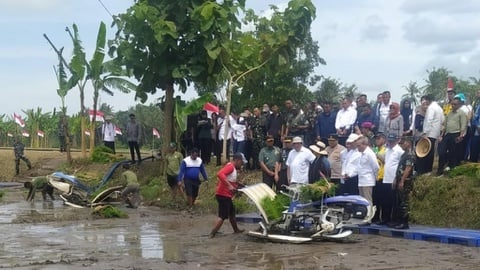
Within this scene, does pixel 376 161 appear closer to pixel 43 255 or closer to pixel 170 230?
pixel 170 230

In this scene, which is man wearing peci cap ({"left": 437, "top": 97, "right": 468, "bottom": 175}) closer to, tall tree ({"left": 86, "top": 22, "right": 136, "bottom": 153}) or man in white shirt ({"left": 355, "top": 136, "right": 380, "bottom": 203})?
man in white shirt ({"left": 355, "top": 136, "right": 380, "bottom": 203})

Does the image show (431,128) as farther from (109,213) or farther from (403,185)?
(109,213)

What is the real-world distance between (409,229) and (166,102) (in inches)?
481

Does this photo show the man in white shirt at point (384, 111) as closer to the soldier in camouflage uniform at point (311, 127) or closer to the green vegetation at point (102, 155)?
the soldier in camouflage uniform at point (311, 127)

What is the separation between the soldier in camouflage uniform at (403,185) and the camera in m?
14.3

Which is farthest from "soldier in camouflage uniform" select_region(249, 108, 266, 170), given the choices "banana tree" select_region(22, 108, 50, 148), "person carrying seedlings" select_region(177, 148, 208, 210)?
"banana tree" select_region(22, 108, 50, 148)

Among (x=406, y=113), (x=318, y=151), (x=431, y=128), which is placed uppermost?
(x=406, y=113)

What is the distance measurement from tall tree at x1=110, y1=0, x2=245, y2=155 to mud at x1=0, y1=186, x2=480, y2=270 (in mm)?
7111

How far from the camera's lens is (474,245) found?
501 inches

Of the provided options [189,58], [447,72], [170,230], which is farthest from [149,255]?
A: [447,72]

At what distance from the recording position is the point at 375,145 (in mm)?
16969

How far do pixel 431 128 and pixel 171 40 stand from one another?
9.71 m

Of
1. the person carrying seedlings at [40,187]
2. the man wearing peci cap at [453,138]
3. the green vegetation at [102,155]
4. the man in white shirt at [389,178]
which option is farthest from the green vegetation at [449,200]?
the green vegetation at [102,155]

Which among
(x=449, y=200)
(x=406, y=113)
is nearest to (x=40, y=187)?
(x=406, y=113)
